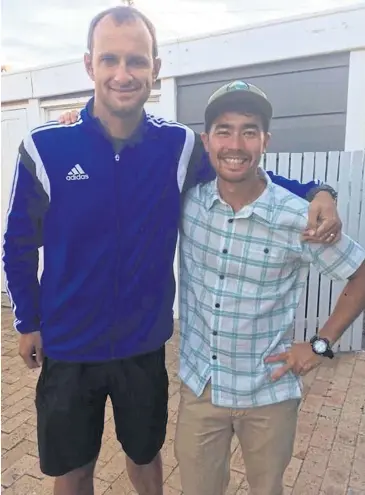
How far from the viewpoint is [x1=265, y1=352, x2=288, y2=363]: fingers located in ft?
5.80

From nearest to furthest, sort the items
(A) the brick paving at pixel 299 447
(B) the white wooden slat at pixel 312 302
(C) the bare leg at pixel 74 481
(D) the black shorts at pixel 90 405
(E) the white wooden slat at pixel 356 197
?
(D) the black shorts at pixel 90 405
(C) the bare leg at pixel 74 481
(A) the brick paving at pixel 299 447
(E) the white wooden slat at pixel 356 197
(B) the white wooden slat at pixel 312 302

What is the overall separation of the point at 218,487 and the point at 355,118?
3407 mm

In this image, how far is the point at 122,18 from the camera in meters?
1.72

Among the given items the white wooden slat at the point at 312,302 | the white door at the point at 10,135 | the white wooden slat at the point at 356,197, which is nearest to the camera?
the white wooden slat at the point at 356,197

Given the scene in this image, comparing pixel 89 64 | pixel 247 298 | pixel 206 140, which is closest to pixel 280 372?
pixel 247 298

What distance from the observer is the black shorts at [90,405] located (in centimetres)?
188

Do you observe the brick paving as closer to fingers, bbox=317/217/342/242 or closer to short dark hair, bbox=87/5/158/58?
fingers, bbox=317/217/342/242

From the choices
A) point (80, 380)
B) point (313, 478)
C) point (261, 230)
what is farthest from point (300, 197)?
point (313, 478)

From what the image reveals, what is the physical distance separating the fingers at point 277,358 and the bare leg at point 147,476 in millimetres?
814

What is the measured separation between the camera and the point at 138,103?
1.76 m

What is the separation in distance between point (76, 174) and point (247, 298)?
800mm

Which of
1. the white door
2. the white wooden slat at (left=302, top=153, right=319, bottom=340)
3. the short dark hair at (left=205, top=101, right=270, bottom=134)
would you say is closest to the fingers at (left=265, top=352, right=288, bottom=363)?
the short dark hair at (left=205, top=101, right=270, bottom=134)

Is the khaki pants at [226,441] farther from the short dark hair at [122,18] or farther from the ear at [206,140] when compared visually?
the short dark hair at [122,18]

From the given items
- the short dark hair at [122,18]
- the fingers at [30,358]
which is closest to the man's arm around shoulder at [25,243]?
the fingers at [30,358]
